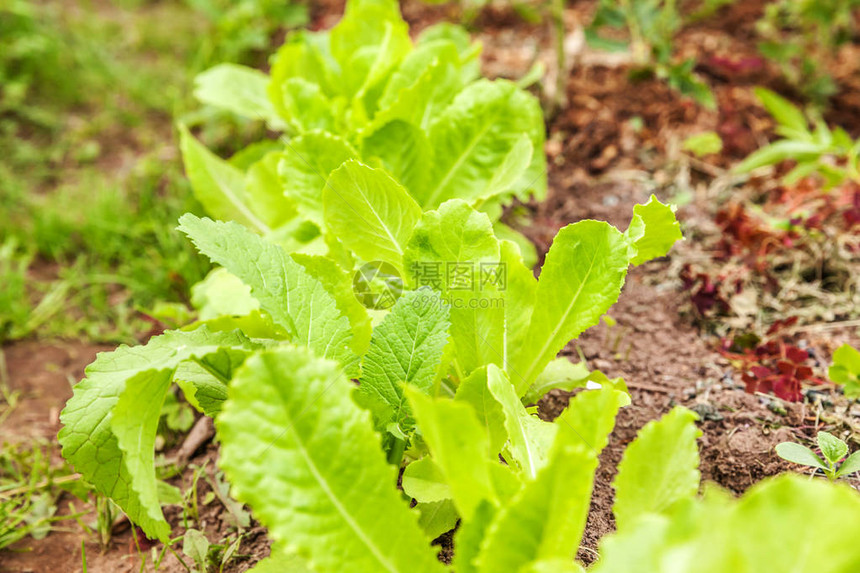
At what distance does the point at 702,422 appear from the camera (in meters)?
1.42

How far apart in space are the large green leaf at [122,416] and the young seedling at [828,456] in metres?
0.97

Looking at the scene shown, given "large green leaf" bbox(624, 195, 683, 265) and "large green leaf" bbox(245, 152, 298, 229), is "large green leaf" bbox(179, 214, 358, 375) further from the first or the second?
"large green leaf" bbox(245, 152, 298, 229)

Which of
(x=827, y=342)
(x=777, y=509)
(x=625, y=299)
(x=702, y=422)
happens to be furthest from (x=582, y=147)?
(x=777, y=509)

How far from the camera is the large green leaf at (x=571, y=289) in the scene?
47.4 inches

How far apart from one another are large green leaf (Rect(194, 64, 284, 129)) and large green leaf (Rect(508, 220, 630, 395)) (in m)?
1.32

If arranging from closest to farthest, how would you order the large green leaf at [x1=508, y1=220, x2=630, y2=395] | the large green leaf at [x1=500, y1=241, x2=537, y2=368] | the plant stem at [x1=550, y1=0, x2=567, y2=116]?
the large green leaf at [x1=508, y1=220, x2=630, y2=395] < the large green leaf at [x1=500, y1=241, x2=537, y2=368] < the plant stem at [x1=550, y1=0, x2=567, y2=116]

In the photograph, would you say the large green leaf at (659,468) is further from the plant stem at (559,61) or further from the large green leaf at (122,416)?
the plant stem at (559,61)

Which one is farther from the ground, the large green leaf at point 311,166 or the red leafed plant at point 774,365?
the large green leaf at point 311,166

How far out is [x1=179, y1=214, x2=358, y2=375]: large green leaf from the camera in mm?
1111

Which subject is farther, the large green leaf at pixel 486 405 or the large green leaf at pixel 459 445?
the large green leaf at pixel 486 405

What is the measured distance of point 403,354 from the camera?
1.17 m

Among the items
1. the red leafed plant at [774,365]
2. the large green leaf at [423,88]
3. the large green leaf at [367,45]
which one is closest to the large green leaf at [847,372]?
the red leafed plant at [774,365]

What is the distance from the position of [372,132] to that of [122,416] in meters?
0.96
